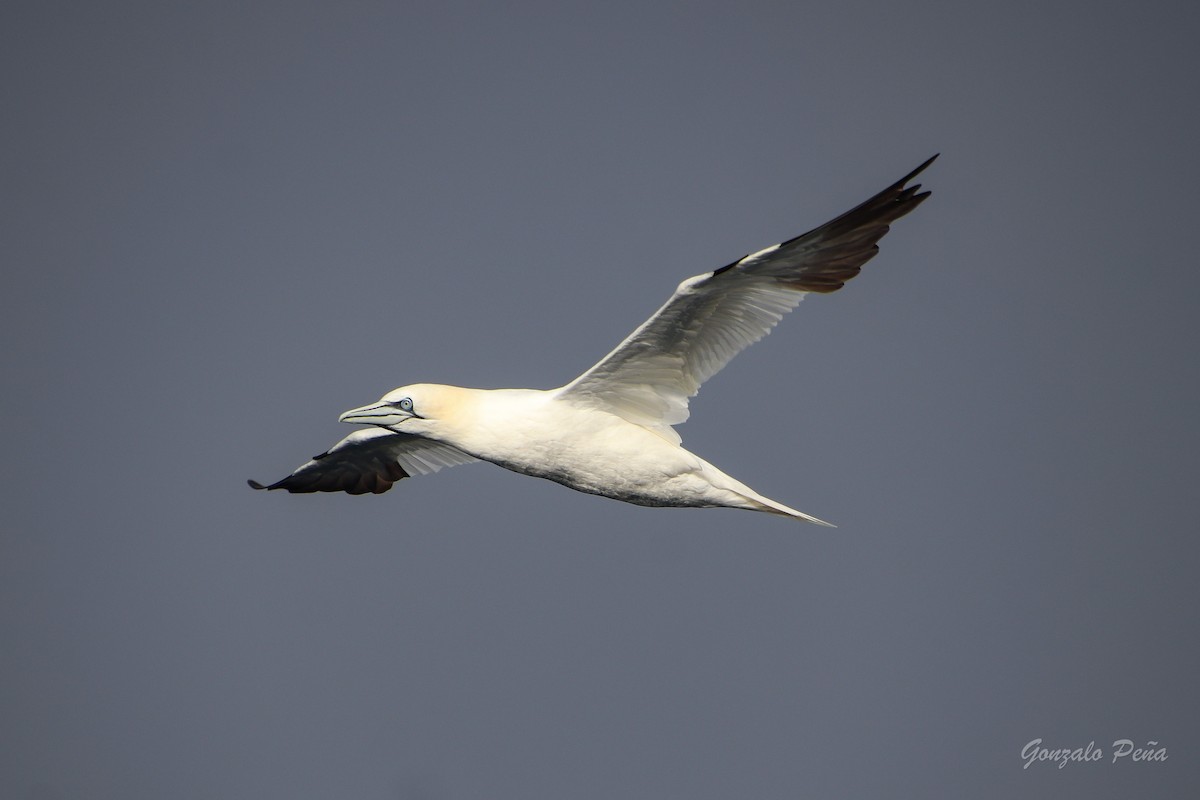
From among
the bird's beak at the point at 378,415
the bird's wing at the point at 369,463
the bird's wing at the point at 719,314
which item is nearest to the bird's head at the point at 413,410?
the bird's beak at the point at 378,415

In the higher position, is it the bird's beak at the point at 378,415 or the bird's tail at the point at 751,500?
the bird's beak at the point at 378,415

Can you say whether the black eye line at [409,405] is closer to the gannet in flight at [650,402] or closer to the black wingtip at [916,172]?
the gannet in flight at [650,402]

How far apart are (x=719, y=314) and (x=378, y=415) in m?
3.07

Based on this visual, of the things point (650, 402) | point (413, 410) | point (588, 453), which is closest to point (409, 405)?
point (413, 410)

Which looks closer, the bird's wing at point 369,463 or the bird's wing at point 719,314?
the bird's wing at point 719,314

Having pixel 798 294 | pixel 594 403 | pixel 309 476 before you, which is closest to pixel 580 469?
pixel 594 403

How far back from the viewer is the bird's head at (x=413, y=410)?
1175 cm

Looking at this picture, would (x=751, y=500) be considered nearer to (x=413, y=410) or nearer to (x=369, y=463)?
(x=413, y=410)

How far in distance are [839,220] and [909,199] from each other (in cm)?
54

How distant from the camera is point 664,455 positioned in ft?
37.6

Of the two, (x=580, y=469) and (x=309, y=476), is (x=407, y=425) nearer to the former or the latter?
(x=580, y=469)

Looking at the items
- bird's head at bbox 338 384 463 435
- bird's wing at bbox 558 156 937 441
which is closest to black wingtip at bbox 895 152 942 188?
bird's wing at bbox 558 156 937 441

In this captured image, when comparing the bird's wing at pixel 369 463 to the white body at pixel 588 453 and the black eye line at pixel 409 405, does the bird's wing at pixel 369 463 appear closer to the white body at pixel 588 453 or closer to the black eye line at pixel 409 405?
the black eye line at pixel 409 405

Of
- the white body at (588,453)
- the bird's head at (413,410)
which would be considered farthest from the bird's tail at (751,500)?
the bird's head at (413,410)
